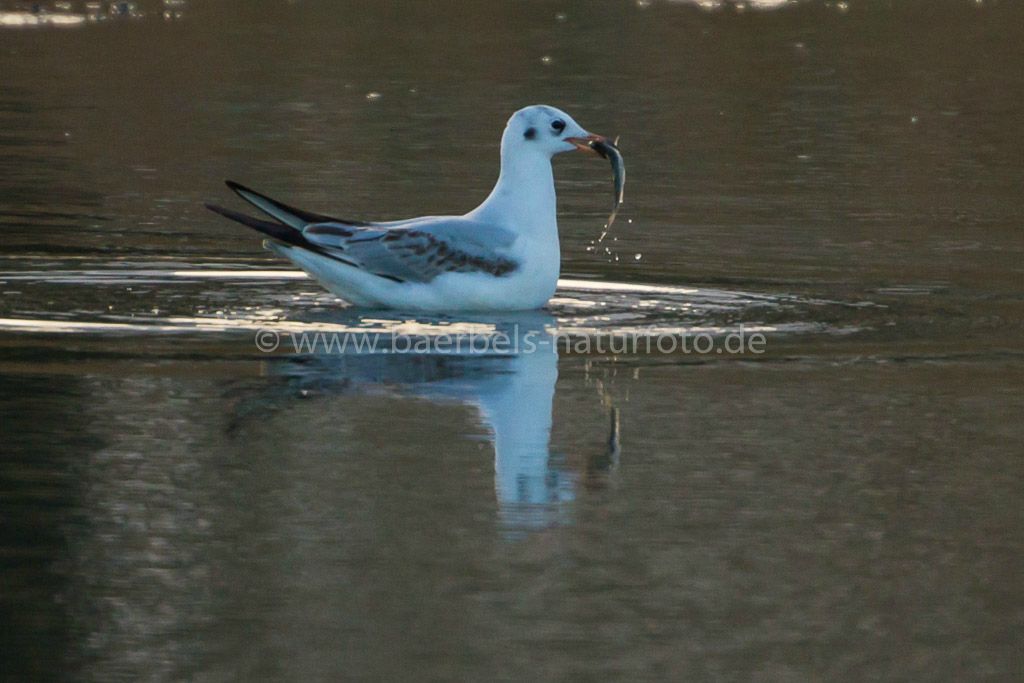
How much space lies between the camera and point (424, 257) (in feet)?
32.1

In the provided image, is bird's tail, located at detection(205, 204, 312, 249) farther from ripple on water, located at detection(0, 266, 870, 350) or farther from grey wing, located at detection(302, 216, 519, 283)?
ripple on water, located at detection(0, 266, 870, 350)

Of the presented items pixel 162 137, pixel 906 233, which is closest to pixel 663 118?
pixel 162 137

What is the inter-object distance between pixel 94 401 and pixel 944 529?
10.8 feet

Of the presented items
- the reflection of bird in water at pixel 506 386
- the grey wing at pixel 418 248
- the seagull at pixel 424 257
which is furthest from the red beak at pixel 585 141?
the reflection of bird in water at pixel 506 386

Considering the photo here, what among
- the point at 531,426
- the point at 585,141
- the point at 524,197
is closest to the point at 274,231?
the point at 524,197

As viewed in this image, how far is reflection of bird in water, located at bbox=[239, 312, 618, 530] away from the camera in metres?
6.68

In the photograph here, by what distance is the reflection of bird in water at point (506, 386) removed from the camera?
21.9 feet

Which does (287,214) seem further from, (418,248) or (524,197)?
(524,197)

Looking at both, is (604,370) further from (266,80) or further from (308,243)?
(266,80)

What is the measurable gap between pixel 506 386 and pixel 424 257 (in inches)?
68.8

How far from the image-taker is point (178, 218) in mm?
12875

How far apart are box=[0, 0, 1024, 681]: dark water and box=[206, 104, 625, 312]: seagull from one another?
0.71 ft

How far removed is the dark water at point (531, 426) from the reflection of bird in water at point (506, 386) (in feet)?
0.08

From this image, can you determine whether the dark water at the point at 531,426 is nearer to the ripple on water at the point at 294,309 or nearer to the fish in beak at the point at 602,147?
the ripple on water at the point at 294,309
